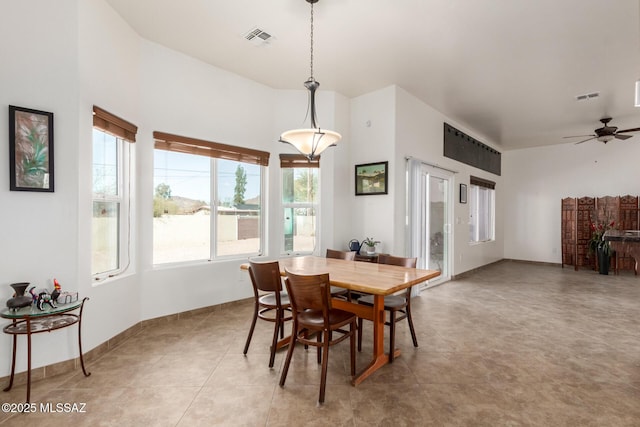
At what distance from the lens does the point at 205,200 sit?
3.98 meters

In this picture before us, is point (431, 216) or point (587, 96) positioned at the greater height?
point (587, 96)

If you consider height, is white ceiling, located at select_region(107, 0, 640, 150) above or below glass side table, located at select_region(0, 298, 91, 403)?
above

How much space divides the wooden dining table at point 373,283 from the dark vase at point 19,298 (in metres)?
1.52

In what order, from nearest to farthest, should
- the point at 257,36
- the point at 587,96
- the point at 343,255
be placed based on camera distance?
1. the point at 257,36
2. the point at 343,255
3. the point at 587,96

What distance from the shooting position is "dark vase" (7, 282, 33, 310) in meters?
2.09

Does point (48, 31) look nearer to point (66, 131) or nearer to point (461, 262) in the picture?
point (66, 131)

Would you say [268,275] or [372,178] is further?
[372,178]

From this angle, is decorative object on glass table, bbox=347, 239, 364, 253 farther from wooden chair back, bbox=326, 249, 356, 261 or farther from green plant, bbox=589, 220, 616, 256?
green plant, bbox=589, 220, 616, 256

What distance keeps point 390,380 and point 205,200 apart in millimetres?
2957

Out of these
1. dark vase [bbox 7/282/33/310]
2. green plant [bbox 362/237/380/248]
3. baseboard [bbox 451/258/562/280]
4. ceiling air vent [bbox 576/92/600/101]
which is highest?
ceiling air vent [bbox 576/92/600/101]

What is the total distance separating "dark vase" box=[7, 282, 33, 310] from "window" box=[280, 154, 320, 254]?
2900mm

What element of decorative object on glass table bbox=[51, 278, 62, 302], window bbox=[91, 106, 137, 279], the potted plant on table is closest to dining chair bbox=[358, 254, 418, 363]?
the potted plant on table

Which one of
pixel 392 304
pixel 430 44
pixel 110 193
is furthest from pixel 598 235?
pixel 110 193

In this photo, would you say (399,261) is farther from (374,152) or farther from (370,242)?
(374,152)
